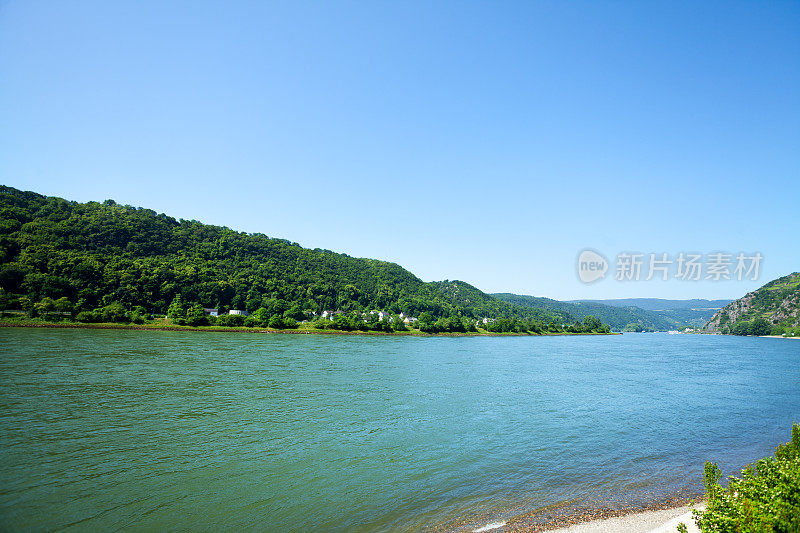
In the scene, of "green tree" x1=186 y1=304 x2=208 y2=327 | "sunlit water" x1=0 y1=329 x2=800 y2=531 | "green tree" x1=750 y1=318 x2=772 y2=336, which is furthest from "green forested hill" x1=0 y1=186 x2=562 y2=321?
"green tree" x1=750 y1=318 x2=772 y2=336

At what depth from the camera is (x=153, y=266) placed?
88.1m

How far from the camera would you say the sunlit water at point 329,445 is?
9.75m

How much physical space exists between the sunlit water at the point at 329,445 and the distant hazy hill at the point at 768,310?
179631 millimetres

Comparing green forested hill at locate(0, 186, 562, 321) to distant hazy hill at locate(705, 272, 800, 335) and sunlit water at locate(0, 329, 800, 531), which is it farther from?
distant hazy hill at locate(705, 272, 800, 335)

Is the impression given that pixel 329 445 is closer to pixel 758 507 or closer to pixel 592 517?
pixel 592 517

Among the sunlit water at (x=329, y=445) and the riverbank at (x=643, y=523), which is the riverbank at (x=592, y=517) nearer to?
the riverbank at (x=643, y=523)

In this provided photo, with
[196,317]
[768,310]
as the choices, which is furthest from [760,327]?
[196,317]

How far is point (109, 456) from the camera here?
12.6 meters

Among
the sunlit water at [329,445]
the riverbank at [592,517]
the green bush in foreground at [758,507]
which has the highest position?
the green bush in foreground at [758,507]

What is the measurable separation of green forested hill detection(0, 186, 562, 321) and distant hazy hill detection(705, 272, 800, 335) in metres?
137

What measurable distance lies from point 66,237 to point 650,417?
108 meters

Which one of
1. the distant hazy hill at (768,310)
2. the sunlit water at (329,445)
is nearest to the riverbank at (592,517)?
the sunlit water at (329,445)

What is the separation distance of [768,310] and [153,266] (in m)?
246

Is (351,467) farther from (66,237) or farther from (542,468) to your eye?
(66,237)
